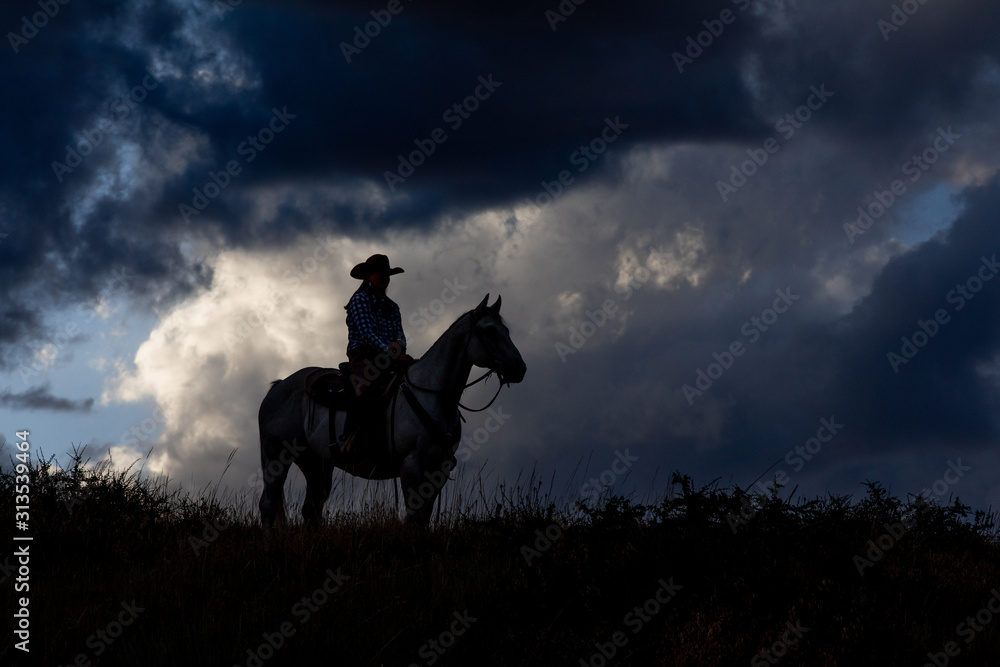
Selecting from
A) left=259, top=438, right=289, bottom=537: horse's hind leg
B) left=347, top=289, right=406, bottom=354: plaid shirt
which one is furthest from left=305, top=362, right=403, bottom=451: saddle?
left=259, top=438, right=289, bottom=537: horse's hind leg

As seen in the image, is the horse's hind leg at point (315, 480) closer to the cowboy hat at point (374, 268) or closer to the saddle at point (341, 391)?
the saddle at point (341, 391)

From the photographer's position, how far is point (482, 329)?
1052 centimetres

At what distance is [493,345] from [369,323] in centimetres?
192

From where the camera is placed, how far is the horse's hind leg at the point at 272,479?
12.6m

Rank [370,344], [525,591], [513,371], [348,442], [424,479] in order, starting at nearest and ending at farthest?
[525,591]
[513,371]
[424,479]
[348,442]
[370,344]

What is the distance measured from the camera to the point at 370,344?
448 inches

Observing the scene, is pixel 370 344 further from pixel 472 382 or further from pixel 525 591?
pixel 525 591

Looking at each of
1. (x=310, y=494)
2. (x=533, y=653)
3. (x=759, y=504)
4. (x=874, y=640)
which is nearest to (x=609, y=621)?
(x=533, y=653)

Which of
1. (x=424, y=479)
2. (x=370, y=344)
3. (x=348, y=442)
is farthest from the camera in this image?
(x=370, y=344)

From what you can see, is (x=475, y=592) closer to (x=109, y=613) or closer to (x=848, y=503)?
(x=109, y=613)

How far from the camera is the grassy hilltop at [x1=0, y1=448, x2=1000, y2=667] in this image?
6004mm

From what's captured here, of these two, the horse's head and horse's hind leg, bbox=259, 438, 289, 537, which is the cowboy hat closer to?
the horse's head

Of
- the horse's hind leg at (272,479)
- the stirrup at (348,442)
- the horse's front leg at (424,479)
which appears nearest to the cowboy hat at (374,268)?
the stirrup at (348,442)

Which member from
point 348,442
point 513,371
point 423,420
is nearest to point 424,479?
point 423,420
